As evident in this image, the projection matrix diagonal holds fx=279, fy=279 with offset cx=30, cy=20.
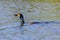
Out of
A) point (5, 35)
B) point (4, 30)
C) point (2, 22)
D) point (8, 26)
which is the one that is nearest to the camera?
point (5, 35)

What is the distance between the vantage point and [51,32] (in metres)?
10.6

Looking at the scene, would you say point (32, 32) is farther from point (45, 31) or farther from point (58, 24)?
point (58, 24)

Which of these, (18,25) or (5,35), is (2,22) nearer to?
(18,25)

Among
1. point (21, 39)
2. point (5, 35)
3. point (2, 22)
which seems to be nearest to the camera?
point (21, 39)

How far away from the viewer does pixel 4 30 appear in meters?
10.9

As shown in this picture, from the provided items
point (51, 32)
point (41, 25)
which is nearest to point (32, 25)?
point (41, 25)

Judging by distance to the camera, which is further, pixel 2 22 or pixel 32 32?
pixel 2 22

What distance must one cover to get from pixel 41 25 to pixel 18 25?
982 mm

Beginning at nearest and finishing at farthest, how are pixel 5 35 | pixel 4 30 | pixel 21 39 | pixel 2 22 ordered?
pixel 21 39 < pixel 5 35 < pixel 4 30 < pixel 2 22

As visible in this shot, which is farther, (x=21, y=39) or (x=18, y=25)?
(x=18, y=25)

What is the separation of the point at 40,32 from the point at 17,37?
3.68ft

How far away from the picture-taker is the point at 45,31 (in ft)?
35.1

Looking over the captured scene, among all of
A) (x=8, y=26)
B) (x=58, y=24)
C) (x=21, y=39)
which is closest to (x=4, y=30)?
(x=8, y=26)

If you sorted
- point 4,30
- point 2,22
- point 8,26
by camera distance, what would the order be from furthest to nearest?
1. point 2,22
2. point 8,26
3. point 4,30
